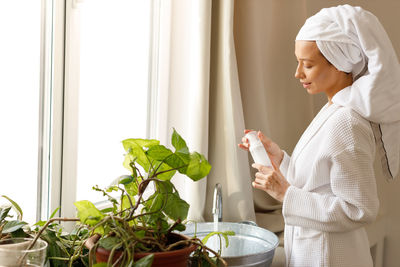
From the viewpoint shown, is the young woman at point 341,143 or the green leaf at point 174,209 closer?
the green leaf at point 174,209

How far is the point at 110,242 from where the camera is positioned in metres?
0.90

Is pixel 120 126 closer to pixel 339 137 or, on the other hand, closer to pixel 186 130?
pixel 186 130

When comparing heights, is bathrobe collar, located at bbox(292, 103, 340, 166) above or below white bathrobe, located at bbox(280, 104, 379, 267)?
above

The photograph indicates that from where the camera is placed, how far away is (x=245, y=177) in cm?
190

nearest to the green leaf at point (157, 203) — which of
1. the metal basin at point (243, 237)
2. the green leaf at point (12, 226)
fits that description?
the green leaf at point (12, 226)

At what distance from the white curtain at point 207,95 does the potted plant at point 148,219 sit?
76cm

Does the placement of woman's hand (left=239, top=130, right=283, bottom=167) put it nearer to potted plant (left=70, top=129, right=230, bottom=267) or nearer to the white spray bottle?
the white spray bottle

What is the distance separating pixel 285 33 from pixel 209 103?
51 cm

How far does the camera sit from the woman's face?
150 cm

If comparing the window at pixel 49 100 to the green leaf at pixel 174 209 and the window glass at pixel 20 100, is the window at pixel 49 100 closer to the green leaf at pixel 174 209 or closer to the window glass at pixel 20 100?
the window glass at pixel 20 100

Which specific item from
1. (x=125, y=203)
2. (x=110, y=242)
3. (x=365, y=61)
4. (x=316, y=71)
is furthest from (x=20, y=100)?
(x=365, y=61)

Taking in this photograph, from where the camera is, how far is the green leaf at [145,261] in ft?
2.79

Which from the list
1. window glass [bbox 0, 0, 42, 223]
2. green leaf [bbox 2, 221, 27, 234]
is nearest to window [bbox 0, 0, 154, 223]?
window glass [bbox 0, 0, 42, 223]

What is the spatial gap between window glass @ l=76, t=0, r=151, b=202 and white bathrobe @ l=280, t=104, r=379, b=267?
658 millimetres
